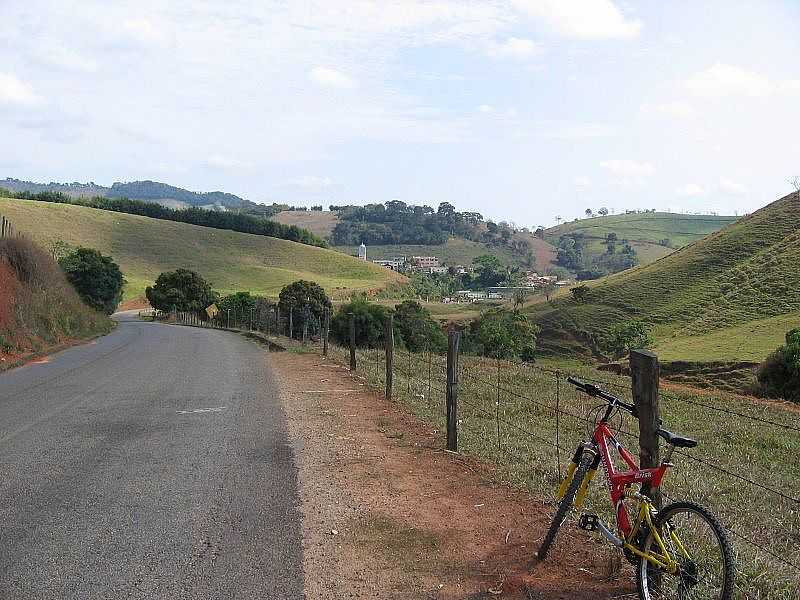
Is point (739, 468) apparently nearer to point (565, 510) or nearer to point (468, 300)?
point (565, 510)

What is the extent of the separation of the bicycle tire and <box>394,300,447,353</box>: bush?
40641mm

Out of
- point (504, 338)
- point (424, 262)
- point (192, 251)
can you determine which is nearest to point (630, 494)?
point (504, 338)

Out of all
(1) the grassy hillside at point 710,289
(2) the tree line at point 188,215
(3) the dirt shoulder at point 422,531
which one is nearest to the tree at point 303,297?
(1) the grassy hillside at point 710,289

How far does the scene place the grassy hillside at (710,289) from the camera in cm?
5594

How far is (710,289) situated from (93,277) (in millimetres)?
51084

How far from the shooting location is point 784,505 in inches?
342

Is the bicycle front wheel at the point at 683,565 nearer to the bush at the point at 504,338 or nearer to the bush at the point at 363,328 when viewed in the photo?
the bush at the point at 504,338

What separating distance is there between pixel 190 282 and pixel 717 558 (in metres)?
80.3

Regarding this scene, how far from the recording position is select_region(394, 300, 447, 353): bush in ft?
160

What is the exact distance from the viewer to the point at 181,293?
80.0 meters

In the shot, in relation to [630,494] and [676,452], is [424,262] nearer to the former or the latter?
[676,452]

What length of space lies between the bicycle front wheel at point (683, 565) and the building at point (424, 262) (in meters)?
170

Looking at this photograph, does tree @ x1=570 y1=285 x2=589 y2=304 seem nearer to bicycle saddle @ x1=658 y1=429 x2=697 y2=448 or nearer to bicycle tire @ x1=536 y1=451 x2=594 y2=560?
bicycle tire @ x1=536 y1=451 x2=594 y2=560

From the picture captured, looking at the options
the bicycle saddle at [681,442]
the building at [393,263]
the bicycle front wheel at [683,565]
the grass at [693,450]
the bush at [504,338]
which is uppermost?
the building at [393,263]
